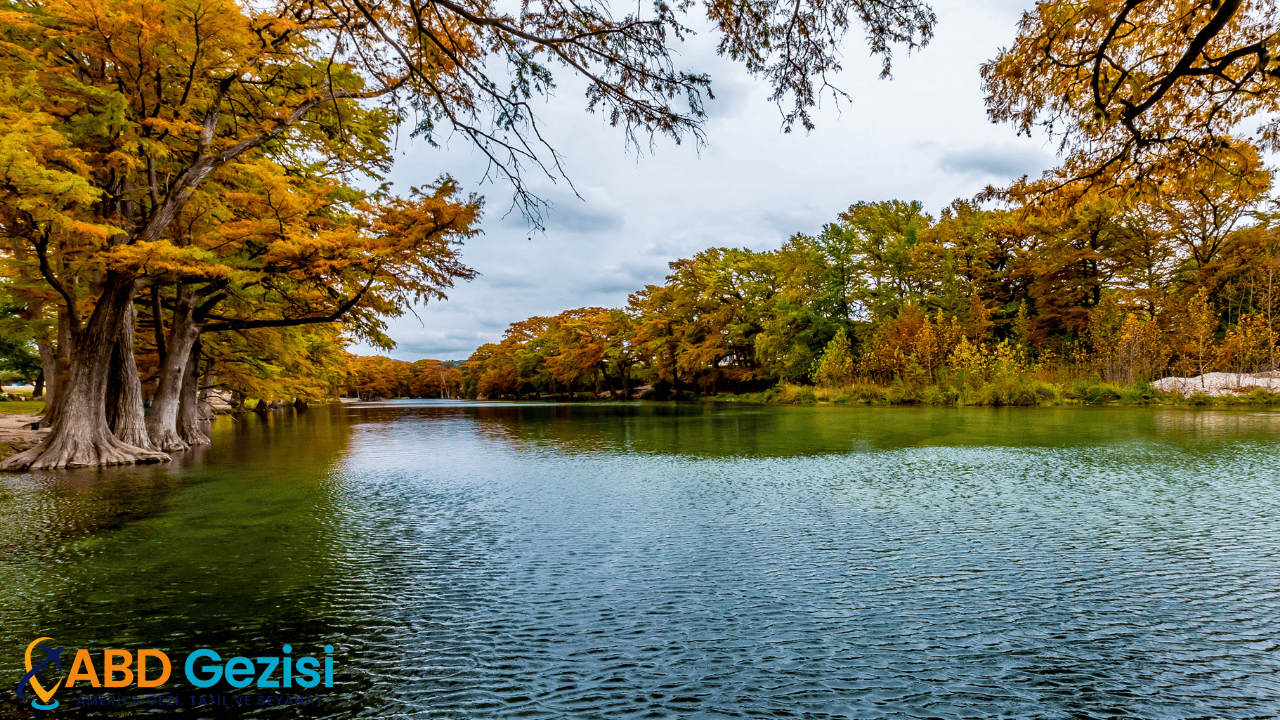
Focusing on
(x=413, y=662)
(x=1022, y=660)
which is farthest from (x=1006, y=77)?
(x=413, y=662)

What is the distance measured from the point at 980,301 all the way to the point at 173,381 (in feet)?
99.4

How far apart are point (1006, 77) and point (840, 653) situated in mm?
6358

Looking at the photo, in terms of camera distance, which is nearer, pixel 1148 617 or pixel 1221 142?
pixel 1148 617

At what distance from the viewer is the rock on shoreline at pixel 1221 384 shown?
57.1 feet

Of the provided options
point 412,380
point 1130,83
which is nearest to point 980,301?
point 1130,83

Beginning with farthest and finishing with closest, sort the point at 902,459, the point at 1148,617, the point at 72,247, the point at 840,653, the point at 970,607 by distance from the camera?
1. the point at 72,247
2. the point at 902,459
3. the point at 970,607
4. the point at 1148,617
5. the point at 840,653

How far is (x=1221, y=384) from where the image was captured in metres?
18.2

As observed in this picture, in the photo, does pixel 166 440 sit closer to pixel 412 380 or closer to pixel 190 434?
pixel 190 434

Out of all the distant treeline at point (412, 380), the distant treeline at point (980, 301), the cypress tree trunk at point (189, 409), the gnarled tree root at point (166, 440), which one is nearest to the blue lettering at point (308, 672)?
the gnarled tree root at point (166, 440)

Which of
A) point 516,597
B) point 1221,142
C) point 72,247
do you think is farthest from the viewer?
point 72,247

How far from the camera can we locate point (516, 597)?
3352 mm

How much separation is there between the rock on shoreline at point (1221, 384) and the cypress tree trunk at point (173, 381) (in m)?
26.1

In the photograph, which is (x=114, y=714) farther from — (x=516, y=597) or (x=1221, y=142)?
(x=1221, y=142)

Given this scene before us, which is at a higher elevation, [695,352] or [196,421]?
[695,352]
